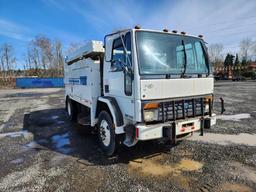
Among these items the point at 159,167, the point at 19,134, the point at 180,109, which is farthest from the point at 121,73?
the point at 19,134

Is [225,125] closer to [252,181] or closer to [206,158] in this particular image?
[206,158]

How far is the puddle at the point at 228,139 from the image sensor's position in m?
5.19

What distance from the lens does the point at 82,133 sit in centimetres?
639

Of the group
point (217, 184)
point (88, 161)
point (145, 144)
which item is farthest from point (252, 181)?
point (88, 161)

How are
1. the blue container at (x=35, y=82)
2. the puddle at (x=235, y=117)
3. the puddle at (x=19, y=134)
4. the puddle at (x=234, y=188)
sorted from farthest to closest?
the blue container at (x=35, y=82) < the puddle at (x=235, y=117) < the puddle at (x=19, y=134) < the puddle at (x=234, y=188)

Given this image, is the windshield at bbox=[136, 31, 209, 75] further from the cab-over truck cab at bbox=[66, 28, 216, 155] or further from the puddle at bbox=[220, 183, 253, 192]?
the puddle at bbox=[220, 183, 253, 192]

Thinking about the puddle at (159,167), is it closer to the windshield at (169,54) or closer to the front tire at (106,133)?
the front tire at (106,133)

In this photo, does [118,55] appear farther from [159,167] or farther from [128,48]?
[159,167]

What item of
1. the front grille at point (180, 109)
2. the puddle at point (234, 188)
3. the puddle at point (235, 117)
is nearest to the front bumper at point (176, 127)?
the front grille at point (180, 109)

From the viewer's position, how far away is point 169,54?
13.1 ft

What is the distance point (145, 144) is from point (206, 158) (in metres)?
1.45

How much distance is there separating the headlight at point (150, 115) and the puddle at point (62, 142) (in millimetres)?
2331

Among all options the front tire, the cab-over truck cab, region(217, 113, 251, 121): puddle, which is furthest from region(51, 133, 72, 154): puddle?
region(217, 113, 251, 121): puddle

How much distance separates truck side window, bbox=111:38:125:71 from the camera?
395 centimetres
